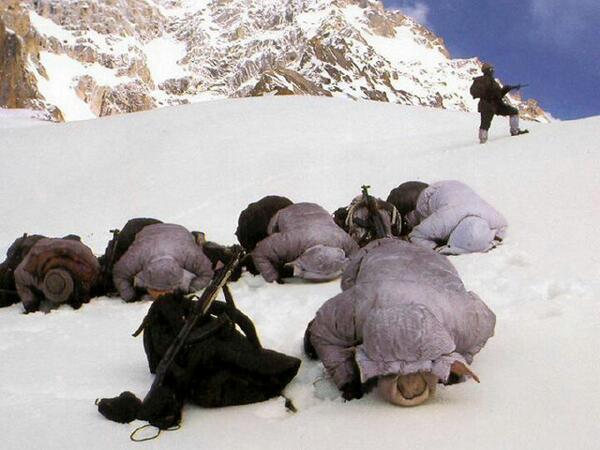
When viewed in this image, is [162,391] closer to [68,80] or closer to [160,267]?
[160,267]

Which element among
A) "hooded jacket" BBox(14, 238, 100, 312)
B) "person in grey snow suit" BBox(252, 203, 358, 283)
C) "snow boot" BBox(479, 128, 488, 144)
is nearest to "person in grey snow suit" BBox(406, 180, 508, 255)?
"person in grey snow suit" BBox(252, 203, 358, 283)

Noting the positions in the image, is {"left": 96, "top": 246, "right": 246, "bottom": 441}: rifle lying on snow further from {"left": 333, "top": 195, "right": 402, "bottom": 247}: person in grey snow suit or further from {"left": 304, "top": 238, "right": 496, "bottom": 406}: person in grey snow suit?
{"left": 333, "top": 195, "right": 402, "bottom": 247}: person in grey snow suit

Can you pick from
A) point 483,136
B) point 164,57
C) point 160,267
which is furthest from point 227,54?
point 160,267

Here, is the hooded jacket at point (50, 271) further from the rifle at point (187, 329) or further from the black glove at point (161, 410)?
the black glove at point (161, 410)

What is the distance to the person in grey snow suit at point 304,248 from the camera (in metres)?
5.00

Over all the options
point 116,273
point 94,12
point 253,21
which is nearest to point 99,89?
point 94,12

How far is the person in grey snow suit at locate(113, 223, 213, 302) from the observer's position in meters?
4.82

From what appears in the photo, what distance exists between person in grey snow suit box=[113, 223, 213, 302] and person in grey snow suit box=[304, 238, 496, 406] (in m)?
2.11

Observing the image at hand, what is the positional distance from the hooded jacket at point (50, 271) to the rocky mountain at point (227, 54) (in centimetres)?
9610

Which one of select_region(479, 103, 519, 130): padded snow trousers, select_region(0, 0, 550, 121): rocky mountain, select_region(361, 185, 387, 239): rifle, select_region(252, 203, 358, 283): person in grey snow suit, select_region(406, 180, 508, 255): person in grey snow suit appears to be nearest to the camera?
select_region(252, 203, 358, 283): person in grey snow suit

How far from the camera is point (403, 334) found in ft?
8.05

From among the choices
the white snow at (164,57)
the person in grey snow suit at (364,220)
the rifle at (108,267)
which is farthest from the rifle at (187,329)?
the white snow at (164,57)

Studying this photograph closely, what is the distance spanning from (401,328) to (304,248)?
265cm

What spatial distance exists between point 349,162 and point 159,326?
7614mm
